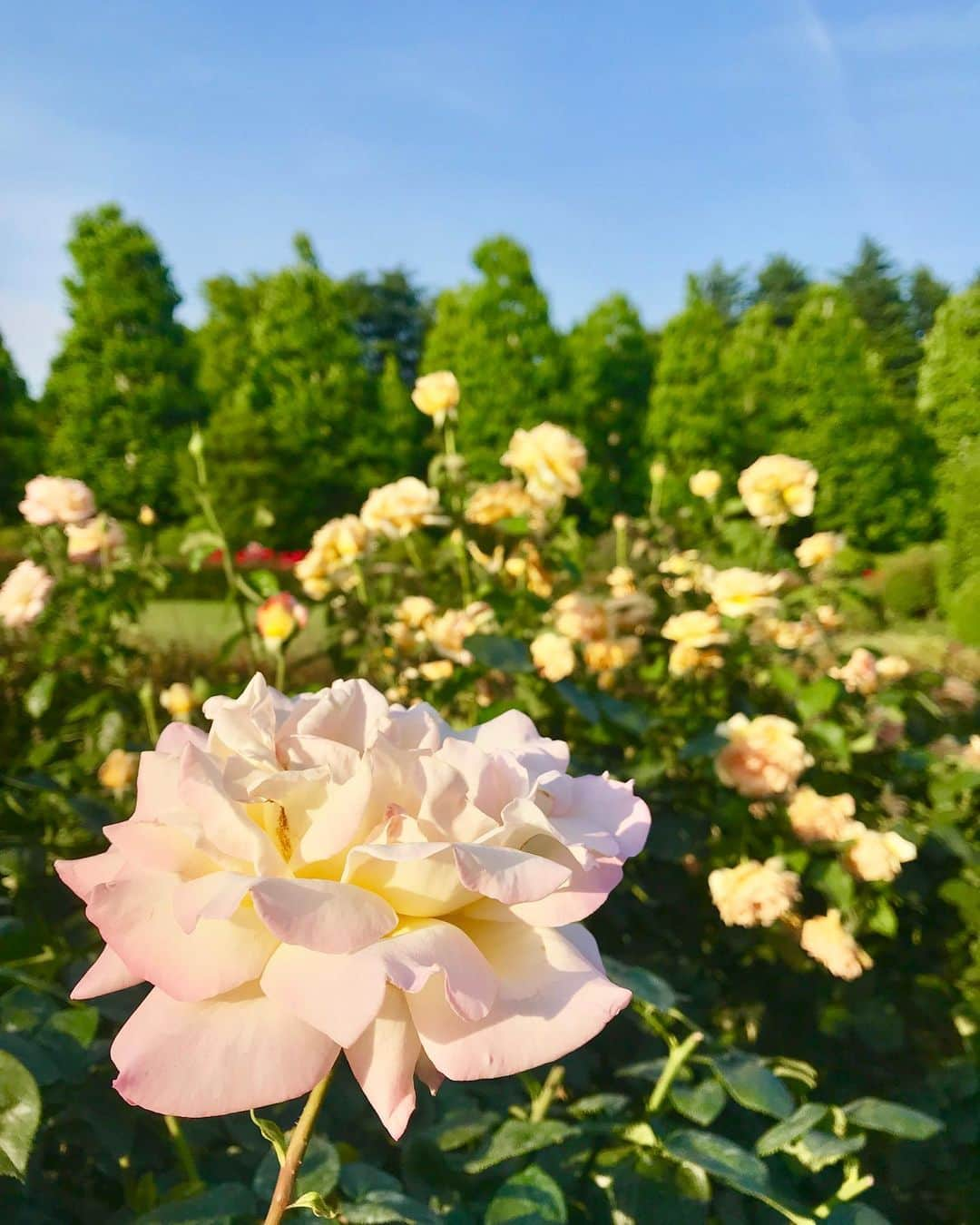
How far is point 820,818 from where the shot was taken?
182 centimetres

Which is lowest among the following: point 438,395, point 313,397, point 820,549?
point 820,549

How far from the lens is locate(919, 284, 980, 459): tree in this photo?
49.9 feet

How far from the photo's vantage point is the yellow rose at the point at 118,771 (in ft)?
6.41

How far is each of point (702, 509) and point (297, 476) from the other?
1525 cm

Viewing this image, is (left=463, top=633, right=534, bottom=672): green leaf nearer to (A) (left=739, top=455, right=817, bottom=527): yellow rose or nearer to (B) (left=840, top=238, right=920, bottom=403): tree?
(A) (left=739, top=455, right=817, bottom=527): yellow rose

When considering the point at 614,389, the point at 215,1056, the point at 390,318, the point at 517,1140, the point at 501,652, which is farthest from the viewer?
the point at 390,318

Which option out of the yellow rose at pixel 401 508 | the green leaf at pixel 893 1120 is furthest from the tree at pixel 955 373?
the green leaf at pixel 893 1120

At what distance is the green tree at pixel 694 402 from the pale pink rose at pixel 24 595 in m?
16.7

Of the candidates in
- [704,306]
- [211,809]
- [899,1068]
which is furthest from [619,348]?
[211,809]

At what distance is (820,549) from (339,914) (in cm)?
236

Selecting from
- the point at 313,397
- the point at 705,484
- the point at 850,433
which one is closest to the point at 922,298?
the point at 850,433

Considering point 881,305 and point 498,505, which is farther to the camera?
point 881,305

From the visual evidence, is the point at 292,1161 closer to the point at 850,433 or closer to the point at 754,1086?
the point at 754,1086

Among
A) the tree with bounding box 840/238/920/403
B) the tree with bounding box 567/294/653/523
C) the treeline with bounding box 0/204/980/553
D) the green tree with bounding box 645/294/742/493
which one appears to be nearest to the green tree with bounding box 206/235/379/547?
the treeline with bounding box 0/204/980/553
